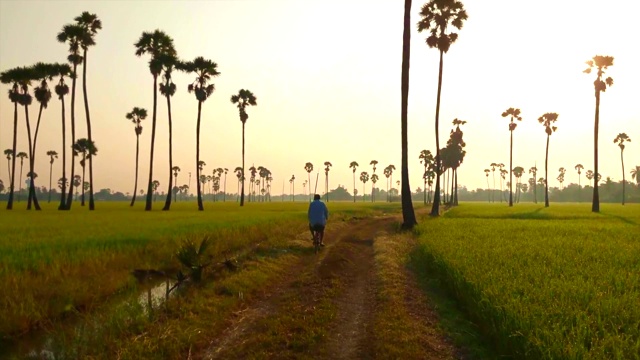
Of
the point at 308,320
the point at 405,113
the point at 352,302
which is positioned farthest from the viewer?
the point at 405,113

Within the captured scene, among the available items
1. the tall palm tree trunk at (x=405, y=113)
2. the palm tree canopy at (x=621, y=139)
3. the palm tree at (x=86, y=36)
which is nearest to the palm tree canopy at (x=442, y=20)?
the tall palm tree trunk at (x=405, y=113)

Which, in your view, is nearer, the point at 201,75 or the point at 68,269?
the point at 68,269

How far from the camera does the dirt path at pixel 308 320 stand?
771 centimetres

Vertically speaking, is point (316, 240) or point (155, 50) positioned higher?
point (155, 50)

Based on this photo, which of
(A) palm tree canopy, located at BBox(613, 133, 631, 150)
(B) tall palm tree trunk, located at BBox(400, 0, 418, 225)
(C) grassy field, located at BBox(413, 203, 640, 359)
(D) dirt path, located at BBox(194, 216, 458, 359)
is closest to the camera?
(C) grassy field, located at BBox(413, 203, 640, 359)

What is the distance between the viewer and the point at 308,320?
9.30 metres

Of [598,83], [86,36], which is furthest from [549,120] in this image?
[86,36]

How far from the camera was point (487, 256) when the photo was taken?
1503 centimetres

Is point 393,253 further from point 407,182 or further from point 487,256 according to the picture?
point 407,182

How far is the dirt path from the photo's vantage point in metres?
7.71

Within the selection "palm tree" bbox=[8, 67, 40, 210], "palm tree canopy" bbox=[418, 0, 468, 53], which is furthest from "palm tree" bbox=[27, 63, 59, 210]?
"palm tree canopy" bbox=[418, 0, 468, 53]

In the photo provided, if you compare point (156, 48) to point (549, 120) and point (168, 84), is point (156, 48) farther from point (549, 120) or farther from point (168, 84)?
point (549, 120)

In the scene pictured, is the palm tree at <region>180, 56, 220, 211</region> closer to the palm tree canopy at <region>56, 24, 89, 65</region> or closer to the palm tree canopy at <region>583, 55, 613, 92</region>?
the palm tree canopy at <region>56, 24, 89, 65</region>

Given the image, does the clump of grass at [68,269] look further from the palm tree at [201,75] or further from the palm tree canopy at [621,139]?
the palm tree canopy at [621,139]
